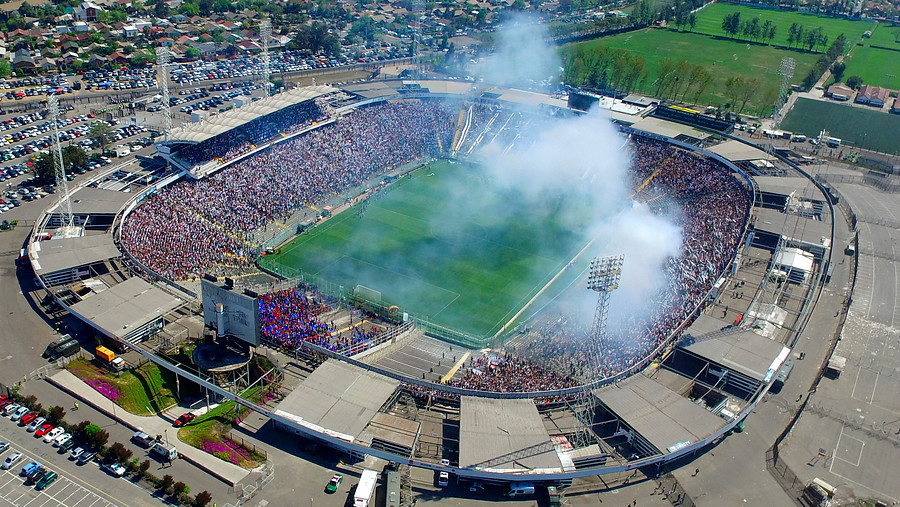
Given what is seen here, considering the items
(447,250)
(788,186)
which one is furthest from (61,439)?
(788,186)

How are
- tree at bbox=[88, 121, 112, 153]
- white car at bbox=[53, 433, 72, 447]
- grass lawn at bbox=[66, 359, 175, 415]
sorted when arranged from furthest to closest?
tree at bbox=[88, 121, 112, 153] → grass lawn at bbox=[66, 359, 175, 415] → white car at bbox=[53, 433, 72, 447]

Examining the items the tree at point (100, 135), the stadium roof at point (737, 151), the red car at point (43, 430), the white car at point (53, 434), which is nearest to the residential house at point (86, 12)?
the tree at point (100, 135)

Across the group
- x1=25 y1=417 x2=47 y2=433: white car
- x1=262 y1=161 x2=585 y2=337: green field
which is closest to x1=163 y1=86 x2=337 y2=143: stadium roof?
x1=262 y1=161 x2=585 y2=337: green field

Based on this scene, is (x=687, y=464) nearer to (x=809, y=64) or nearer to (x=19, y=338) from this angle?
(x=19, y=338)

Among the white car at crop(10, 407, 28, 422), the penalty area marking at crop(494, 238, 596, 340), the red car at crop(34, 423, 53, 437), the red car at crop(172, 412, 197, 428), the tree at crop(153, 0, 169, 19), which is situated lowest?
the red car at crop(34, 423, 53, 437)

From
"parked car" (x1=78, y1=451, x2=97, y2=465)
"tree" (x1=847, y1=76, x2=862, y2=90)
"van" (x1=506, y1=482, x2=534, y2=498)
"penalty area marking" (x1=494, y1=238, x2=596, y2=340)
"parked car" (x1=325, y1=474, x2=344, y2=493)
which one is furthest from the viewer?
"tree" (x1=847, y1=76, x2=862, y2=90)

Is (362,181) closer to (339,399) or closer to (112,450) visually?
(339,399)

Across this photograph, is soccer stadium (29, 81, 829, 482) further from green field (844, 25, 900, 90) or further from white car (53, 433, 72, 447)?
green field (844, 25, 900, 90)
